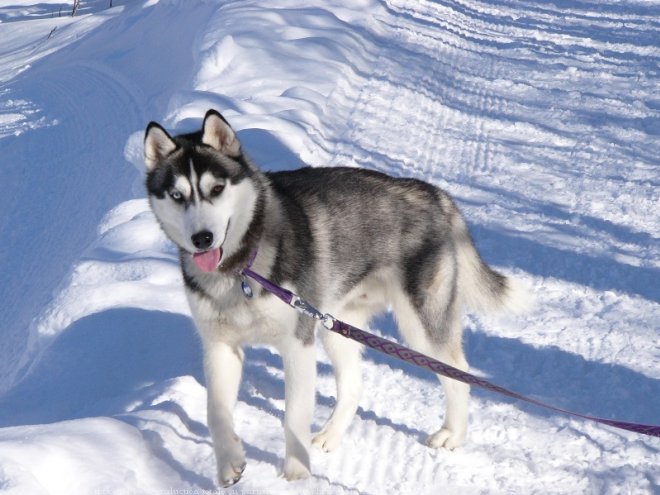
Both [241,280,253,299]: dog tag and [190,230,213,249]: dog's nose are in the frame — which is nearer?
[190,230,213,249]: dog's nose

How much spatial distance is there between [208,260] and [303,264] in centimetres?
41

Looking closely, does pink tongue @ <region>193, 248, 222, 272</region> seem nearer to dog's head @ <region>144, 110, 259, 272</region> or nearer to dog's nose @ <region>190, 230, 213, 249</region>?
dog's head @ <region>144, 110, 259, 272</region>

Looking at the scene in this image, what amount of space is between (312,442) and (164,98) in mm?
6906

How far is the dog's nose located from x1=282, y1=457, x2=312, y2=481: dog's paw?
0.87 meters

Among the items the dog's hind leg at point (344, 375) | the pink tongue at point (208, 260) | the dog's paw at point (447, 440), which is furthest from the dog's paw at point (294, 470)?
the pink tongue at point (208, 260)

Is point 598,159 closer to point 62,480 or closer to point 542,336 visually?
point 542,336

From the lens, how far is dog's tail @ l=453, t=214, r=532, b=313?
3740 millimetres

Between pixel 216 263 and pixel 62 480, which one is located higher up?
pixel 216 263

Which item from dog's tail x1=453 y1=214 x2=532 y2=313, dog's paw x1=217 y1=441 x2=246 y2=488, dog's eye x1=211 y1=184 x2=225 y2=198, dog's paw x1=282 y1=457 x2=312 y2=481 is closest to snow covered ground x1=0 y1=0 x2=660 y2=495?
dog's paw x1=282 y1=457 x2=312 y2=481

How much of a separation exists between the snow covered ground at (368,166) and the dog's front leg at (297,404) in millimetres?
81

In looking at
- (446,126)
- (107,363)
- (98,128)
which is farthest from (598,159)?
(98,128)

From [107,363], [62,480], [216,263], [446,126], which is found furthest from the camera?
[446,126]

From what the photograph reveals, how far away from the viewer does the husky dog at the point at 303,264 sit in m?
3.10

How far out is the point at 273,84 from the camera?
9.07 meters
